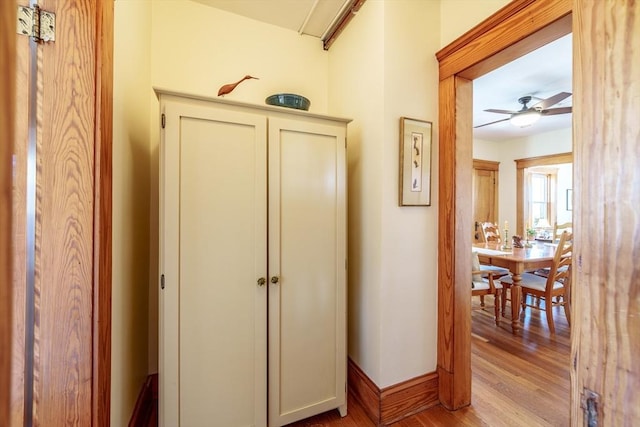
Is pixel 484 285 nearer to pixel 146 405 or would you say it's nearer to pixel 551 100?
pixel 551 100

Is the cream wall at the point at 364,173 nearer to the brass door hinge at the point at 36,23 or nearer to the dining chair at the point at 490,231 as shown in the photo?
the brass door hinge at the point at 36,23

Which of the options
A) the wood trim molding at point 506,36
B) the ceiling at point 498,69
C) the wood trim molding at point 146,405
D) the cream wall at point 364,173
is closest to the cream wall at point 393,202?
the cream wall at point 364,173

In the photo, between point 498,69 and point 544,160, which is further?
point 544,160

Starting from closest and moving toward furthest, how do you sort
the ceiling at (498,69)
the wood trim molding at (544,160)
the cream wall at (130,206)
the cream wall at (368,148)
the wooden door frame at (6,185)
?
the wooden door frame at (6,185) < the cream wall at (130,206) < the cream wall at (368,148) < the ceiling at (498,69) < the wood trim molding at (544,160)

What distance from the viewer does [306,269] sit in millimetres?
1544

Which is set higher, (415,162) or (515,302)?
(415,162)

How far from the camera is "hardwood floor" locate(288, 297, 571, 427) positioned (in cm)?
161

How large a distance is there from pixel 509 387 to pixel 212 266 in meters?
2.22

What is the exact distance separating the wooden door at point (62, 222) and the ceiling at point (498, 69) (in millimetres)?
1307

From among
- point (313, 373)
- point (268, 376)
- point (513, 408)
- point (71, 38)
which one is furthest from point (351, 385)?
point (71, 38)

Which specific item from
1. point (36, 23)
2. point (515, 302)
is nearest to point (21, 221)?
point (36, 23)

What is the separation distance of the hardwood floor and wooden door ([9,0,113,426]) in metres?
1.22

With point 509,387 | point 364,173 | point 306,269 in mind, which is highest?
point 364,173

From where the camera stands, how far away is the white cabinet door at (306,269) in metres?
1.46
